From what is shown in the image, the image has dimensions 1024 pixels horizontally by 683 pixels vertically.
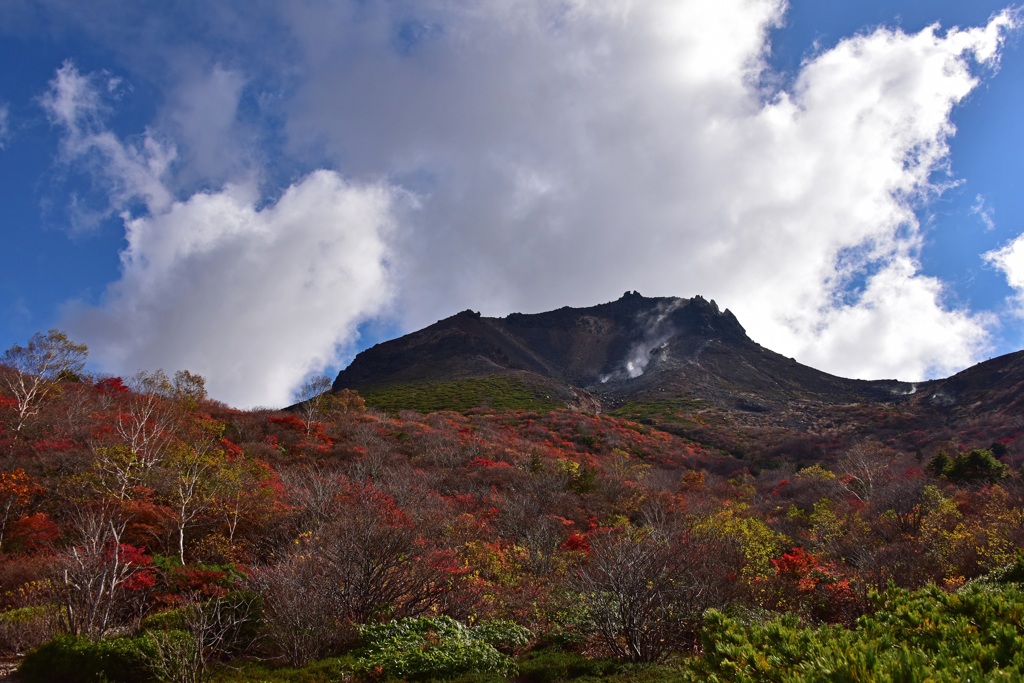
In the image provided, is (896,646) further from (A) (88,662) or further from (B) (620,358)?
(B) (620,358)

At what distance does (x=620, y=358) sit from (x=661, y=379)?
40.2 meters

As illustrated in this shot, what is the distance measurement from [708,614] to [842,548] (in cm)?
1828

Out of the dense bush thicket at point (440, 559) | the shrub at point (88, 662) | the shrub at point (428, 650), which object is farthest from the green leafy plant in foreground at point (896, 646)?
the shrub at point (88, 662)

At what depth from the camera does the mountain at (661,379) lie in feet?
211

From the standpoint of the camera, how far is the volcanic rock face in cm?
9269

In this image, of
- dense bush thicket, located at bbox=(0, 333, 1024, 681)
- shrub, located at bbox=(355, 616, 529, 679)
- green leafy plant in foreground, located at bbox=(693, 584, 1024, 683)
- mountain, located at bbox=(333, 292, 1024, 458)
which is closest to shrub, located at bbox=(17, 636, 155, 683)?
dense bush thicket, located at bbox=(0, 333, 1024, 681)

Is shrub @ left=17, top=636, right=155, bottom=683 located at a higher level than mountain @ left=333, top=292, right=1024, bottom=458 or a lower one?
lower

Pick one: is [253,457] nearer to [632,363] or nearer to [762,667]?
[762,667]

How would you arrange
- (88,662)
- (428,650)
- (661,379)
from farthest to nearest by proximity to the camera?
(661,379) → (428,650) → (88,662)

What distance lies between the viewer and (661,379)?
329ft

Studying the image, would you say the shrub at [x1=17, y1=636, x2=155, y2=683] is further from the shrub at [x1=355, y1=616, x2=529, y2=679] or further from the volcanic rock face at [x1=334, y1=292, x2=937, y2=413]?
the volcanic rock face at [x1=334, y1=292, x2=937, y2=413]

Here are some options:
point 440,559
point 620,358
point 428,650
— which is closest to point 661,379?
point 620,358

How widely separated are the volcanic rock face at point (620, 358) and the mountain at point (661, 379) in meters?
0.34

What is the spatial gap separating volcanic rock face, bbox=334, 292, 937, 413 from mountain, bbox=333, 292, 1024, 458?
34cm
